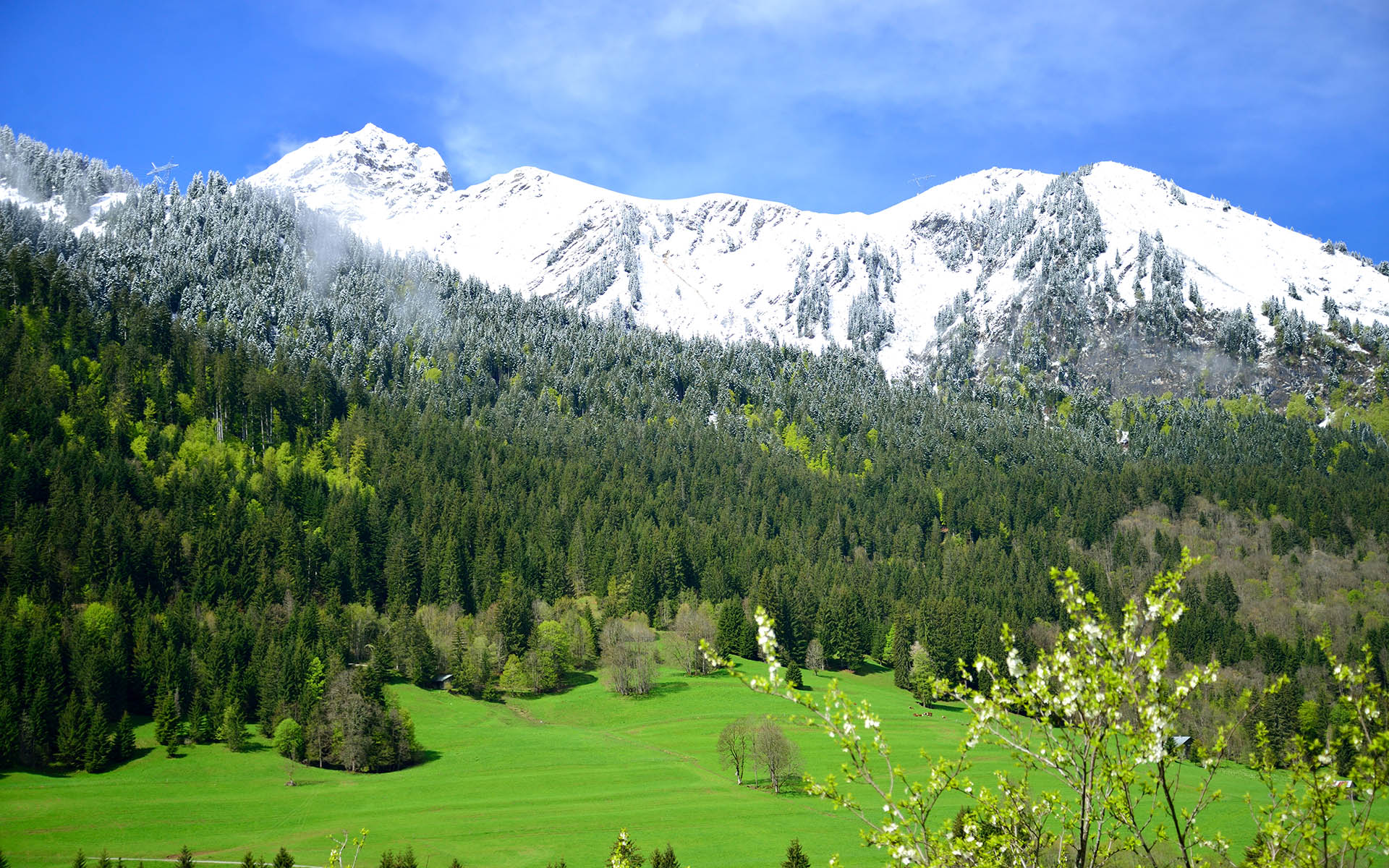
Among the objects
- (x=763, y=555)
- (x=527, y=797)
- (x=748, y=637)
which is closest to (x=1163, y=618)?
(x=527, y=797)

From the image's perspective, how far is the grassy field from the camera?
67.4m

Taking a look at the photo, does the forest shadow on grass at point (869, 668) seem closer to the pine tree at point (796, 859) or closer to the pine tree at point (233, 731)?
the pine tree at point (233, 731)

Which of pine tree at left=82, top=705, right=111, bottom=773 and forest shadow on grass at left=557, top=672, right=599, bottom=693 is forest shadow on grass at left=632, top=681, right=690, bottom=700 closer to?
forest shadow on grass at left=557, top=672, right=599, bottom=693

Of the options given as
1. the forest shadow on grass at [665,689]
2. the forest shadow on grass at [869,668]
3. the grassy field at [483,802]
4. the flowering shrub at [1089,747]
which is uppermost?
the flowering shrub at [1089,747]

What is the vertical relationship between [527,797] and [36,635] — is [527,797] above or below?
below

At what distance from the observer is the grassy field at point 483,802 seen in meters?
67.4

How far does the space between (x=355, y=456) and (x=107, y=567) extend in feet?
203

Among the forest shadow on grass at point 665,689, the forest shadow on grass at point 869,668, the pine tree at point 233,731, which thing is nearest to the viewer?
the pine tree at point 233,731

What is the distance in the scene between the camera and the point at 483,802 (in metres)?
79.3

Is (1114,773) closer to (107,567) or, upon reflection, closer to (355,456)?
(107,567)

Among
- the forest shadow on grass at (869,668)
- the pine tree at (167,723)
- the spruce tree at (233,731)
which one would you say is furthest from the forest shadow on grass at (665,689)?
the pine tree at (167,723)

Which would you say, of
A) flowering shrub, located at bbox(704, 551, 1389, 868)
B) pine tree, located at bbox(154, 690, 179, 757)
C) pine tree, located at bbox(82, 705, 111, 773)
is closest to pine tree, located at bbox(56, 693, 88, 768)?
pine tree, located at bbox(82, 705, 111, 773)

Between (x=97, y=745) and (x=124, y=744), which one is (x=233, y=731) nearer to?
(x=124, y=744)

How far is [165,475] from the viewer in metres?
144
